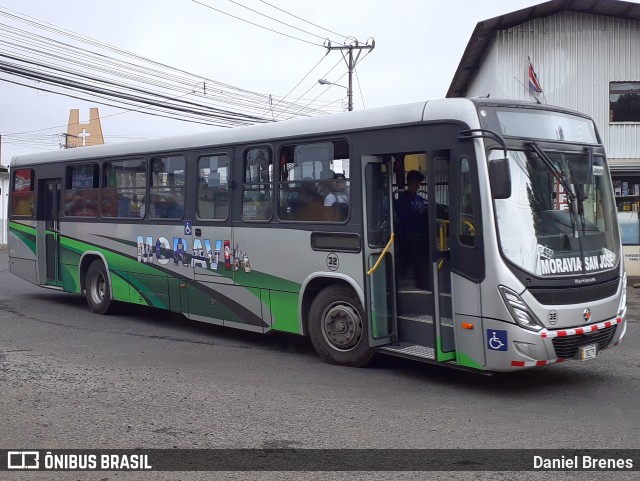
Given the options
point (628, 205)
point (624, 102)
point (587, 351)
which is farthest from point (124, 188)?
point (624, 102)

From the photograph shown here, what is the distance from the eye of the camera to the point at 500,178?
7086 millimetres

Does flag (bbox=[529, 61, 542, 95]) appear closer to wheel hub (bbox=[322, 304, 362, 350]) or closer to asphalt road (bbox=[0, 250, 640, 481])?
asphalt road (bbox=[0, 250, 640, 481])

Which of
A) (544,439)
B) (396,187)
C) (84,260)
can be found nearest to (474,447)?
(544,439)

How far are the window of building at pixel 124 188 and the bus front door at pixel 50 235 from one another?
168 centimetres

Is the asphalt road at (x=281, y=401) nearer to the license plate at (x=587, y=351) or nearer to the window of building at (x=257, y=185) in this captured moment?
the license plate at (x=587, y=351)

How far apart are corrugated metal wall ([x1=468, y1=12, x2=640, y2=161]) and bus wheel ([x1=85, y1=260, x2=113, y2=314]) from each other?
13433 millimetres

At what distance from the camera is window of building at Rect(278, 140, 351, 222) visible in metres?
8.62

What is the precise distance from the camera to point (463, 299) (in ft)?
24.5

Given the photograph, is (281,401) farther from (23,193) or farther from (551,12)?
(551,12)

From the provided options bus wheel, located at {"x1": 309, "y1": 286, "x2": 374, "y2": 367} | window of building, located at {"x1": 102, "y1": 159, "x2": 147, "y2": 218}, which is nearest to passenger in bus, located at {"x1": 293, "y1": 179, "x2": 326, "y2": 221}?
bus wheel, located at {"x1": 309, "y1": 286, "x2": 374, "y2": 367}

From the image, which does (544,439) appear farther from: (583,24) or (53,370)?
(583,24)

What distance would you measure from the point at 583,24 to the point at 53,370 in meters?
18.5

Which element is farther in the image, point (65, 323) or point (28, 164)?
point (28, 164)

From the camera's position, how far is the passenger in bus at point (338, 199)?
8547mm
